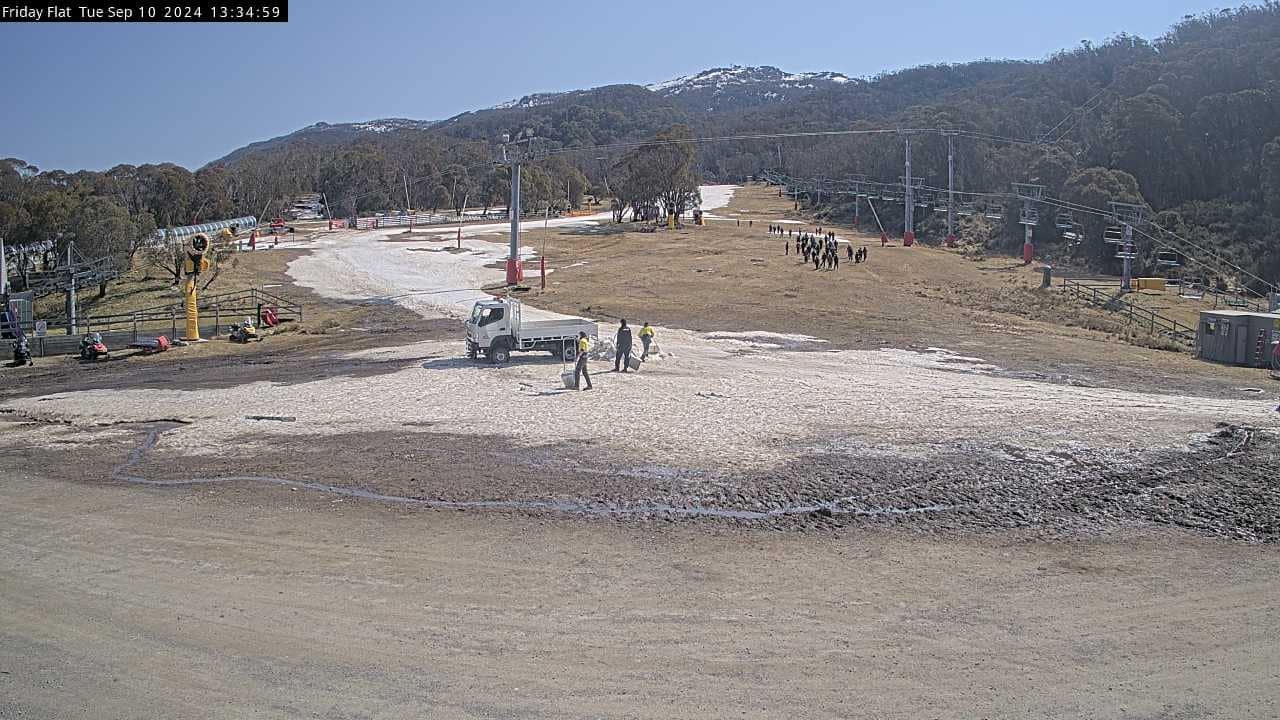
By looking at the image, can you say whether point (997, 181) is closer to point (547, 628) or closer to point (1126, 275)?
point (1126, 275)

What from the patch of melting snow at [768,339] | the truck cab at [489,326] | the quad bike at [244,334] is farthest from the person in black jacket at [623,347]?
the quad bike at [244,334]

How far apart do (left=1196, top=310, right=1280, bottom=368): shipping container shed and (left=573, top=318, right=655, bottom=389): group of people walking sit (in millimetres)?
19858

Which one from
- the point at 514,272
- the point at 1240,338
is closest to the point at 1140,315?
the point at 1240,338

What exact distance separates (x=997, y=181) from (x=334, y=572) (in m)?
91.5

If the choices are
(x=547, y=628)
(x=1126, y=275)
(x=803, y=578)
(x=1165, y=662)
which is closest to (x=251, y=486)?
(x=547, y=628)

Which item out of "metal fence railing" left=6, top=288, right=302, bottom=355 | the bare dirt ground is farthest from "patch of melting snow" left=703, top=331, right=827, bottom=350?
"metal fence railing" left=6, top=288, right=302, bottom=355

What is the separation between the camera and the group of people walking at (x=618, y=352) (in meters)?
27.3

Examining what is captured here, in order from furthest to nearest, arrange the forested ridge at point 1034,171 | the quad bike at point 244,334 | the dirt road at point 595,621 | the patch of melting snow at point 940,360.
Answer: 1. the forested ridge at point 1034,171
2. the quad bike at point 244,334
3. the patch of melting snow at point 940,360
4. the dirt road at point 595,621

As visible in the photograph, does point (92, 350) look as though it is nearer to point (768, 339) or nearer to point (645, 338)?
point (645, 338)

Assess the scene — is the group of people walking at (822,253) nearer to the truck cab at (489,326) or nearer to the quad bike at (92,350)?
the truck cab at (489,326)

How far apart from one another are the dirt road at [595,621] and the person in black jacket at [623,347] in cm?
1335

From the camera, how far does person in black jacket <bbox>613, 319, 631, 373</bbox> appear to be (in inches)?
1160

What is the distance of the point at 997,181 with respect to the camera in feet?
314

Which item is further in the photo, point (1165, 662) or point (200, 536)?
→ point (200, 536)
